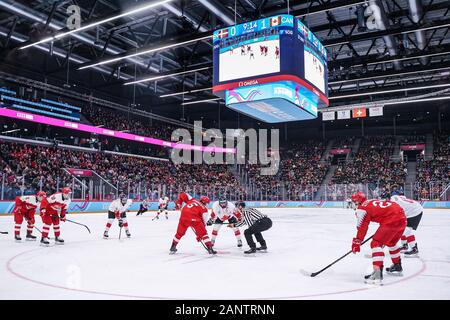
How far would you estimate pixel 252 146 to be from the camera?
3559cm

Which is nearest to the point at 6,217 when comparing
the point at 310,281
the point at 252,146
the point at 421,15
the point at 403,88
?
the point at 310,281

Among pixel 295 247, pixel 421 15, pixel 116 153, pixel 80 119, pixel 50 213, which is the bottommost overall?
pixel 295 247

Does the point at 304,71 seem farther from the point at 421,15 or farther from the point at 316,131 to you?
the point at 316,131

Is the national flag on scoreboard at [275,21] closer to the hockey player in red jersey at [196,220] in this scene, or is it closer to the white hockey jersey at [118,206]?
the hockey player in red jersey at [196,220]

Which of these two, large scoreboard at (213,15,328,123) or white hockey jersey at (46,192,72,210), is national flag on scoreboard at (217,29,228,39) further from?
white hockey jersey at (46,192,72,210)

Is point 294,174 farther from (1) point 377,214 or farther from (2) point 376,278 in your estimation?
(2) point 376,278

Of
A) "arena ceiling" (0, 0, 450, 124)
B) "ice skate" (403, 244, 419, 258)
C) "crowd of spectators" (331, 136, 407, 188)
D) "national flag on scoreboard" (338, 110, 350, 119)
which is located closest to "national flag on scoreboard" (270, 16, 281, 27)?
"arena ceiling" (0, 0, 450, 124)

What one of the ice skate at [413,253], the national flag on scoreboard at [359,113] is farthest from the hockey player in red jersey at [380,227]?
the national flag on scoreboard at [359,113]

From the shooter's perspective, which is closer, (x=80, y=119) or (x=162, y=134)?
(x=80, y=119)

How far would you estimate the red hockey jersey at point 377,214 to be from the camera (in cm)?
479

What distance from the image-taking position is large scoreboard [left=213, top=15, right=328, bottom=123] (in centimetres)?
1047

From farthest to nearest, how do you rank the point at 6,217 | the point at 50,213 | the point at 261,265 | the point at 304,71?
1. the point at 6,217
2. the point at 304,71
3. the point at 50,213
4. the point at 261,265

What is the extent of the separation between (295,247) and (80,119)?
1962cm
